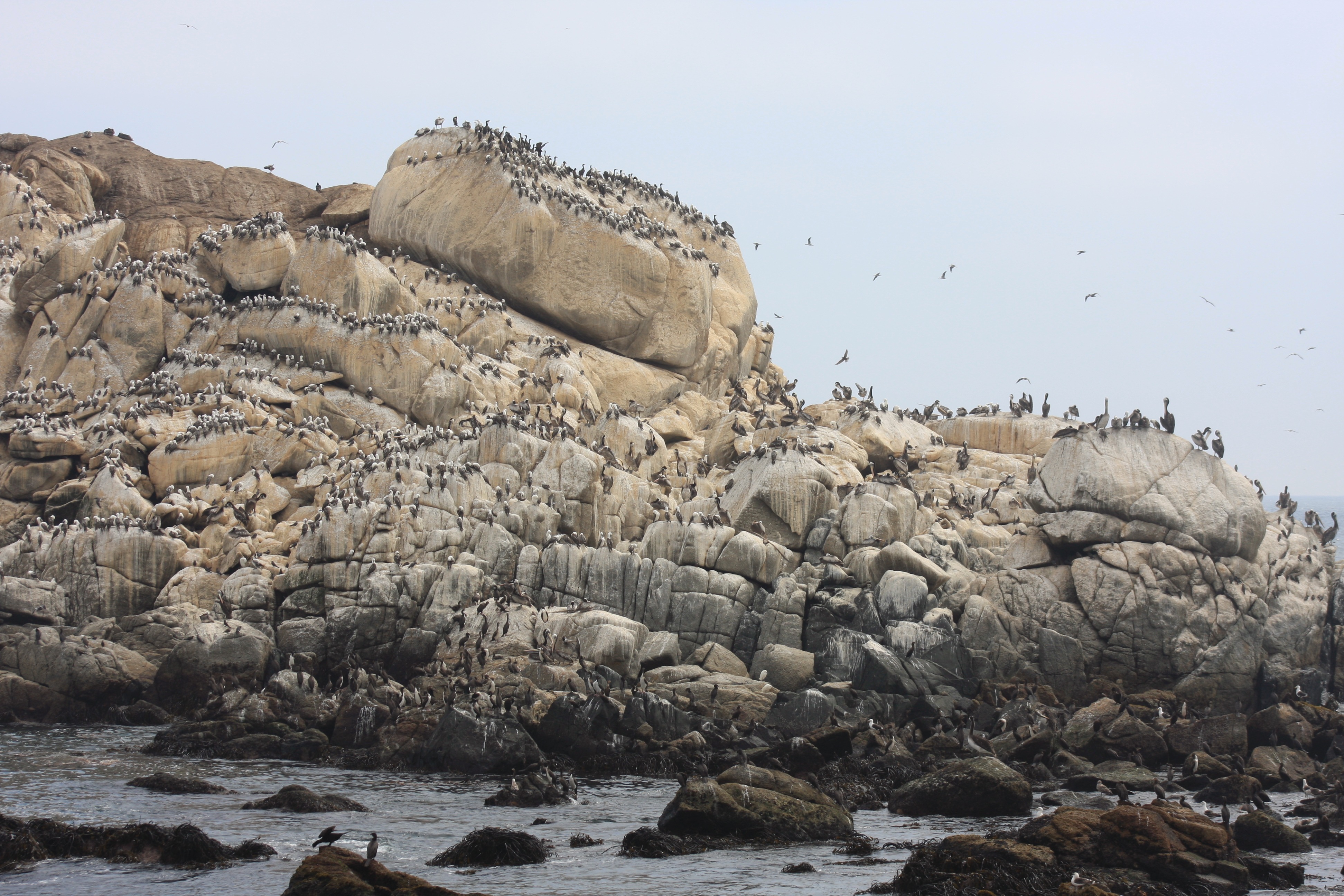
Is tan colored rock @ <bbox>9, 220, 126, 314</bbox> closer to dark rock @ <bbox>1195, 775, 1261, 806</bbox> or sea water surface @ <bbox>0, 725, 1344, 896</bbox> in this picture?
sea water surface @ <bbox>0, 725, 1344, 896</bbox>

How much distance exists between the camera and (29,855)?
819 inches

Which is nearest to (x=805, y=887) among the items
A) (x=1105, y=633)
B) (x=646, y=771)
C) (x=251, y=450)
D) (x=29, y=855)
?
(x=646, y=771)

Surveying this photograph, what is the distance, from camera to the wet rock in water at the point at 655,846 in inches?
874

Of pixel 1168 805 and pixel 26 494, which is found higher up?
pixel 26 494

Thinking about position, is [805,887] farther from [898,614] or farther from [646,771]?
[898,614]

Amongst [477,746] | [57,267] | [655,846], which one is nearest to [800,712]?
[477,746]

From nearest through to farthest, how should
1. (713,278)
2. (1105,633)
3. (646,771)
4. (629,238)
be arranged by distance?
(646,771), (1105,633), (629,238), (713,278)

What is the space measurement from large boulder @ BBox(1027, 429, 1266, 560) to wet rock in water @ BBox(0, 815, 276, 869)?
27.5 metres

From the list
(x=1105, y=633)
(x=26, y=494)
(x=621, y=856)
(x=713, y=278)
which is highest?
(x=713, y=278)

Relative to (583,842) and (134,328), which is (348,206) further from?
(583,842)

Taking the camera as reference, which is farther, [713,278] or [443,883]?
[713,278]

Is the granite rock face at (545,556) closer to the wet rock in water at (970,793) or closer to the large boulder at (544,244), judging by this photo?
the wet rock in water at (970,793)

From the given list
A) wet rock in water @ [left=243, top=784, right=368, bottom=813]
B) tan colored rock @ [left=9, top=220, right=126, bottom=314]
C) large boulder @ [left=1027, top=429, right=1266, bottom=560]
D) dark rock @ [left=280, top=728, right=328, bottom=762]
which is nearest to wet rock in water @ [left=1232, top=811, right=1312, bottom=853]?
large boulder @ [left=1027, top=429, right=1266, bottom=560]

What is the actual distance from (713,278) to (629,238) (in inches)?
273
